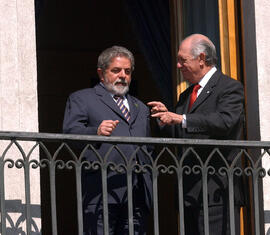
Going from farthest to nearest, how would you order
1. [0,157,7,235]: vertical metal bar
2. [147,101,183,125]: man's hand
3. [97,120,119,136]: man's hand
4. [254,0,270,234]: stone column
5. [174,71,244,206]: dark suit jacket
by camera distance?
[254,0,270,234]: stone column → [174,71,244,206]: dark suit jacket → [147,101,183,125]: man's hand → [97,120,119,136]: man's hand → [0,157,7,235]: vertical metal bar

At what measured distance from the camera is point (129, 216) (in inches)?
294

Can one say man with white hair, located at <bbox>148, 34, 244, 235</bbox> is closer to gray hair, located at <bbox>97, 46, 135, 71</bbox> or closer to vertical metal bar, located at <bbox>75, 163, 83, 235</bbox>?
gray hair, located at <bbox>97, 46, 135, 71</bbox>

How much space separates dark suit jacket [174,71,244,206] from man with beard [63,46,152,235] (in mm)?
324

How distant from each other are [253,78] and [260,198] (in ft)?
3.05

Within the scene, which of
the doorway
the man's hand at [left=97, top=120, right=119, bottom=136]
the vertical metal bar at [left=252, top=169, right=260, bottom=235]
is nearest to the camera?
the man's hand at [left=97, top=120, right=119, bottom=136]

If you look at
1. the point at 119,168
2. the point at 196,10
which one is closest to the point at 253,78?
the point at 196,10

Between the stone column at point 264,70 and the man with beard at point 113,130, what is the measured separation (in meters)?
1.04

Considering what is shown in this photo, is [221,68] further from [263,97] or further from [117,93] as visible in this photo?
[117,93]

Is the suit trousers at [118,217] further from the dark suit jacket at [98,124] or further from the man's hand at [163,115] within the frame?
the man's hand at [163,115]

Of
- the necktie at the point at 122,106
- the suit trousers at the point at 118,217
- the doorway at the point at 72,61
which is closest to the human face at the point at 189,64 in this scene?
the necktie at the point at 122,106

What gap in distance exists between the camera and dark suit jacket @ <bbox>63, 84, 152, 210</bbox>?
7656mm

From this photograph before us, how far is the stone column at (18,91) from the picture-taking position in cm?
782

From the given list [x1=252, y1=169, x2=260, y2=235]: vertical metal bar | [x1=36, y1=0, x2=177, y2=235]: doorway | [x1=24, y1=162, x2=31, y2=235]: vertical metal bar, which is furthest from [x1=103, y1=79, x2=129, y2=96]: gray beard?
[x1=36, y1=0, x2=177, y2=235]: doorway

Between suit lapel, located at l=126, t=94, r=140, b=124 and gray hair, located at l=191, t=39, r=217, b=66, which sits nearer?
suit lapel, located at l=126, t=94, r=140, b=124
